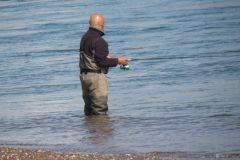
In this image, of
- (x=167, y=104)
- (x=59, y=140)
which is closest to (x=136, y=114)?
(x=167, y=104)

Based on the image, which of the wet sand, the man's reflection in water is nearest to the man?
the man's reflection in water

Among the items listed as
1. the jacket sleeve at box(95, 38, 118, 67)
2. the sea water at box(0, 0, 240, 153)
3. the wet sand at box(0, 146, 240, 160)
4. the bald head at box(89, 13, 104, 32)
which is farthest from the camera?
the bald head at box(89, 13, 104, 32)

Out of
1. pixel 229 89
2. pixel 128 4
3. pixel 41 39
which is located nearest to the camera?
pixel 229 89

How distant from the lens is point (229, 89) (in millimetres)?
13867

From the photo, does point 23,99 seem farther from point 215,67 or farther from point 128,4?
point 128,4

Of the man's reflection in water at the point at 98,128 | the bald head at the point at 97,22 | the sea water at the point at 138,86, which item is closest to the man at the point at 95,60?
the bald head at the point at 97,22

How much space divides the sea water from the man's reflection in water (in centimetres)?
1

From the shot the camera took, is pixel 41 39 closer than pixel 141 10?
Yes

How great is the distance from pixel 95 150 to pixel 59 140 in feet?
3.01

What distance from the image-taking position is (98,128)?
1123cm

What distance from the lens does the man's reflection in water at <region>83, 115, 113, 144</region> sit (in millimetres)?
→ 10594

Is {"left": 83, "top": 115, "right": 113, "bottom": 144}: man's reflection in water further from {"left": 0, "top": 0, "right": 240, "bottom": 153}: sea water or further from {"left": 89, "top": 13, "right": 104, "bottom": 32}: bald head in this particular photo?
{"left": 89, "top": 13, "right": 104, "bottom": 32}: bald head

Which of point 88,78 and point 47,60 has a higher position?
point 88,78

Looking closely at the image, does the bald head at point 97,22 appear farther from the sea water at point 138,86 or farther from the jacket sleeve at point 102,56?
the sea water at point 138,86
